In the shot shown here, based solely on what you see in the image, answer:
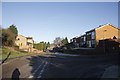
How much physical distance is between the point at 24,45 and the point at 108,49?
5855 centimetres

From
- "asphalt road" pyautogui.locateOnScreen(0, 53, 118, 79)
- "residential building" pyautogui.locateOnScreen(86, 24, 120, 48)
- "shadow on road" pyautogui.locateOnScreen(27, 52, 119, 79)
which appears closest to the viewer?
"asphalt road" pyautogui.locateOnScreen(0, 53, 118, 79)

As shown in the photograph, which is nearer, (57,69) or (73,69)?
(73,69)

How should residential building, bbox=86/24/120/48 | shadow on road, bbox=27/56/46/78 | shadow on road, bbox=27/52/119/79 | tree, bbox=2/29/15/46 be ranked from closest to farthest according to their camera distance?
1. shadow on road, bbox=27/52/119/79
2. shadow on road, bbox=27/56/46/78
3. tree, bbox=2/29/15/46
4. residential building, bbox=86/24/120/48

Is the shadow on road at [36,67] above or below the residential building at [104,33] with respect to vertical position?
below

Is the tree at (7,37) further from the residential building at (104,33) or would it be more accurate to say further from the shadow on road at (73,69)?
the shadow on road at (73,69)

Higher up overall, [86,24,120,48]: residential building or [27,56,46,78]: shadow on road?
[86,24,120,48]: residential building

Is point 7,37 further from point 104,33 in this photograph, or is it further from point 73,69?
point 73,69

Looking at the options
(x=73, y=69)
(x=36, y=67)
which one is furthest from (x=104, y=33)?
(x=73, y=69)

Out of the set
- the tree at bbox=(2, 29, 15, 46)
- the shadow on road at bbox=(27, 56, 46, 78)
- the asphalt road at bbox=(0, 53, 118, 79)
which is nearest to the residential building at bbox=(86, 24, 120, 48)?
the tree at bbox=(2, 29, 15, 46)

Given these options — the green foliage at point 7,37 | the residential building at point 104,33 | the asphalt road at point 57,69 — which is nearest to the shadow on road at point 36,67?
the asphalt road at point 57,69

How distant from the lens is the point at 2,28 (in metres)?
82.2

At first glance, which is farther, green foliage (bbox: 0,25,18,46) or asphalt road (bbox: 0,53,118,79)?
green foliage (bbox: 0,25,18,46)

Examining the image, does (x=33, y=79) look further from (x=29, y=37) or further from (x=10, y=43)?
(x=29, y=37)

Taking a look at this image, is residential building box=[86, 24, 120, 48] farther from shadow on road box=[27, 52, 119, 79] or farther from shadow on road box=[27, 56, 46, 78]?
shadow on road box=[27, 52, 119, 79]
